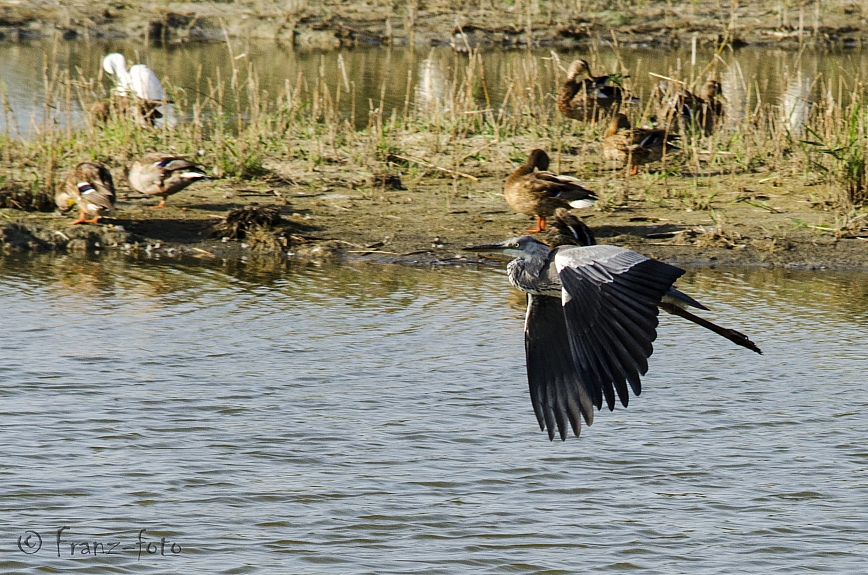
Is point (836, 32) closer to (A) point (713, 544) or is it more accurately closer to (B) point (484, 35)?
(B) point (484, 35)

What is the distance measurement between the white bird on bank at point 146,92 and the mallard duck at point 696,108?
5168 mm

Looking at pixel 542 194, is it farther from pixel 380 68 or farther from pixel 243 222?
pixel 380 68

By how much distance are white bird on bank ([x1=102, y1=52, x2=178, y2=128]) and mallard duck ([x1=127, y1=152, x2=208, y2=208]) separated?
2221 mm

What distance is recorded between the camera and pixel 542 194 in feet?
32.8

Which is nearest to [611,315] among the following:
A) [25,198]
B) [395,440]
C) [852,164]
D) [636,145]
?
[395,440]

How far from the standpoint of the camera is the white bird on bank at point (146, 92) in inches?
523

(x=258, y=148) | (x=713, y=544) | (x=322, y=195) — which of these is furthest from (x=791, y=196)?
(x=713, y=544)

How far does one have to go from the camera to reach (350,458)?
5941 mm

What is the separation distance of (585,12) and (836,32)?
516 cm

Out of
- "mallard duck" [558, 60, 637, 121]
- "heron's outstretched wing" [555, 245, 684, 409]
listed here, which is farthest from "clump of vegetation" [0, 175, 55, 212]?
"heron's outstretched wing" [555, 245, 684, 409]

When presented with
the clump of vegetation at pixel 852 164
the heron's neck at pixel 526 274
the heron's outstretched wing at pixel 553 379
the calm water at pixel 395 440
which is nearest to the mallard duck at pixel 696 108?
the clump of vegetation at pixel 852 164

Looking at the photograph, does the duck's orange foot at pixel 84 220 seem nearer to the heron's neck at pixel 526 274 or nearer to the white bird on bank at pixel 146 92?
the white bird on bank at pixel 146 92

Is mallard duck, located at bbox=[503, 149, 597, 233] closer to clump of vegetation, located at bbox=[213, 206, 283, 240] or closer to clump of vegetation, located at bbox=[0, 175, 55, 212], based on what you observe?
clump of vegetation, located at bbox=[213, 206, 283, 240]

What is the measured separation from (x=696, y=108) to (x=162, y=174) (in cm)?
565
